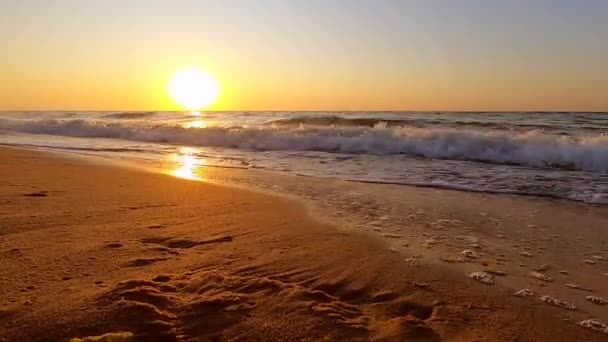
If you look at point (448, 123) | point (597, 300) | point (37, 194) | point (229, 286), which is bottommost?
point (597, 300)

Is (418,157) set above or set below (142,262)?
below

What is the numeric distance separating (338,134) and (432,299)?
1274cm

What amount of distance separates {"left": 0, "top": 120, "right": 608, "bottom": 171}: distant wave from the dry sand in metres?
7.54

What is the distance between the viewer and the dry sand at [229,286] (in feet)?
6.77

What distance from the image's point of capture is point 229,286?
251 cm

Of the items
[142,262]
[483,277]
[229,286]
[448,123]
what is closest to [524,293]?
[483,277]

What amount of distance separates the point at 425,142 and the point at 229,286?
1091 centimetres

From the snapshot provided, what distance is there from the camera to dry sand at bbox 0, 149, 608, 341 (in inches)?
81.3

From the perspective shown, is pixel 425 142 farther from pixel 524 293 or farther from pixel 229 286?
pixel 229 286

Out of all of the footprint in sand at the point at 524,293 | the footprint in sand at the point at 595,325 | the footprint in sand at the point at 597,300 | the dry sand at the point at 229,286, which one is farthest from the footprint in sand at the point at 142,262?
the footprint in sand at the point at 597,300

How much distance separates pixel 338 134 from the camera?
15109 millimetres

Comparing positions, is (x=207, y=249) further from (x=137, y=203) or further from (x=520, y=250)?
(x=520, y=250)

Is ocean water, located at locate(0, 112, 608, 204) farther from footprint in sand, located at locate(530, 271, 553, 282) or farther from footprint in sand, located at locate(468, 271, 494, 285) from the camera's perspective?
footprint in sand, located at locate(468, 271, 494, 285)

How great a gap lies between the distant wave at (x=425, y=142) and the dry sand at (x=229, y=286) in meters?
7.54
